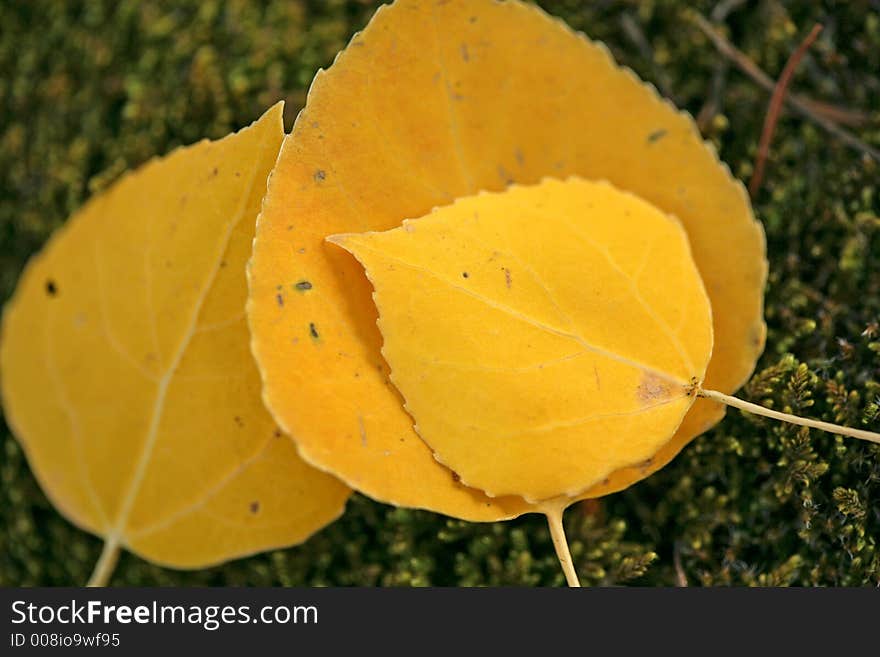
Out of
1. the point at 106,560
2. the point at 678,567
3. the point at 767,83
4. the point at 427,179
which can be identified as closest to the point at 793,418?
the point at 678,567

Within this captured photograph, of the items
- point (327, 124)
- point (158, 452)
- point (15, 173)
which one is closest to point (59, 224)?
point (15, 173)

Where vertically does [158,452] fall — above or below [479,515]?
below

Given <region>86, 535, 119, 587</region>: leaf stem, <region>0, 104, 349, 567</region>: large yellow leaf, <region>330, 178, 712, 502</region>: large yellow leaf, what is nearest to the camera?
<region>330, 178, 712, 502</region>: large yellow leaf

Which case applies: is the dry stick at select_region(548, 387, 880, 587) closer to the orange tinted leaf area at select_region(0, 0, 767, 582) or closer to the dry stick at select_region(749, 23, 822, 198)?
the orange tinted leaf area at select_region(0, 0, 767, 582)

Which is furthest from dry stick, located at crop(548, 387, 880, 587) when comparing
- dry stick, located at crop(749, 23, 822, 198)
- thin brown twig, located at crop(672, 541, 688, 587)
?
dry stick, located at crop(749, 23, 822, 198)

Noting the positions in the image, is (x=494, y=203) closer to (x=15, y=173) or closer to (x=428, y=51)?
(x=428, y=51)

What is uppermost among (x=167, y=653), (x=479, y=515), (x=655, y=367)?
(x=655, y=367)
